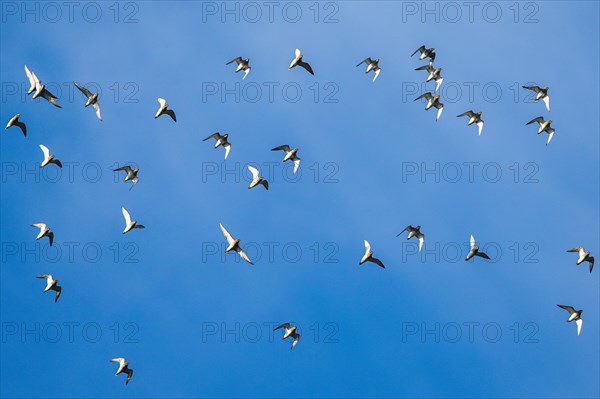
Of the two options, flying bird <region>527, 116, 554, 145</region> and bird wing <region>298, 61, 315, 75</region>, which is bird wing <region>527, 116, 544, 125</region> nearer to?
flying bird <region>527, 116, 554, 145</region>

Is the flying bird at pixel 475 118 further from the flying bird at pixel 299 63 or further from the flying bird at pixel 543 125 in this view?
the flying bird at pixel 299 63

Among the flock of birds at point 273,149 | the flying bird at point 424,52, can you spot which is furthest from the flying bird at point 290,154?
the flying bird at point 424,52

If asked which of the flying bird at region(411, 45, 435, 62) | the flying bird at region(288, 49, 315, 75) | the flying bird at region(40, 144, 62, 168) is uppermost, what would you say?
the flying bird at region(411, 45, 435, 62)

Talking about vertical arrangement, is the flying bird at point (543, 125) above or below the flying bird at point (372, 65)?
below

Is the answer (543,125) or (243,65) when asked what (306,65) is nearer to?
(243,65)

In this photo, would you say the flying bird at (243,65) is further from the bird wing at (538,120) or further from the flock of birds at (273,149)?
the bird wing at (538,120)

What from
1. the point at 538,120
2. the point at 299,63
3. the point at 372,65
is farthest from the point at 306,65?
the point at 538,120

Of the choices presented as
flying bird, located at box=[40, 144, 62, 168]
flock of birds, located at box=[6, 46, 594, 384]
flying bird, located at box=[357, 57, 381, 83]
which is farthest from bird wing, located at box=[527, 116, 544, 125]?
flying bird, located at box=[40, 144, 62, 168]

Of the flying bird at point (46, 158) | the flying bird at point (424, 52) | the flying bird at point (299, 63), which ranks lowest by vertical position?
the flying bird at point (46, 158)

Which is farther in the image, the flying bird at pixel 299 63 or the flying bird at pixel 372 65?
the flying bird at pixel 372 65

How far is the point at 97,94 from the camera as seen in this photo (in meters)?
72.6

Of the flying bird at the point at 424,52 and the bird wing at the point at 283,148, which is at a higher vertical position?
the flying bird at the point at 424,52

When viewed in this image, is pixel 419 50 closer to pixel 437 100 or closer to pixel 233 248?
pixel 437 100

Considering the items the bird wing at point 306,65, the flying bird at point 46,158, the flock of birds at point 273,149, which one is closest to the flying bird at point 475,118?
the flock of birds at point 273,149
